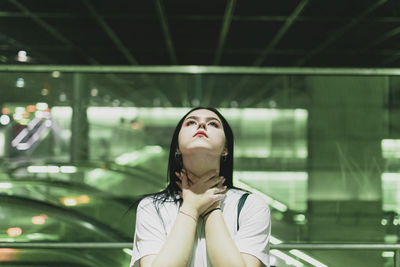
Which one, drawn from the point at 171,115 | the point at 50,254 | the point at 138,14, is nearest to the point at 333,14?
the point at 138,14

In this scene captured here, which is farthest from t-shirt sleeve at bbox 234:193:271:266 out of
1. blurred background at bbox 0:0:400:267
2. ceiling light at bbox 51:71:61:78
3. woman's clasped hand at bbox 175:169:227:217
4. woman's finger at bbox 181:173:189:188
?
ceiling light at bbox 51:71:61:78

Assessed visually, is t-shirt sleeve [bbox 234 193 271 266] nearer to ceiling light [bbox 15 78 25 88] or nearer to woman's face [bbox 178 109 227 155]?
woman's face [bbox 178 109 227 155]

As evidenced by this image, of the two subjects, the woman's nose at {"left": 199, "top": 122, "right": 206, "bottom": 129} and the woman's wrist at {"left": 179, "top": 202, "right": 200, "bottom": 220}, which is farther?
the woman's nose at {"left": 199, "top": 122, "right": 206, "bottom": 129}

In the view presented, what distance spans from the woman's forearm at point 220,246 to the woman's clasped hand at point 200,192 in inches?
2.1

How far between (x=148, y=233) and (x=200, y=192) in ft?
0.76

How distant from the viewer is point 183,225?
166cm

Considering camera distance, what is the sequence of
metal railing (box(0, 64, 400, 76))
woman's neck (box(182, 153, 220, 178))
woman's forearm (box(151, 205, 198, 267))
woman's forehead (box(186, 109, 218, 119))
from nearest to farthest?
woman's forearm (box(151, 205, 198, 267))
woman's neck (box(182, 153, 220, 178))
woman's forehead (box(186, 109, 218, 119))
metal railing (box(0, 64, 400, 76))

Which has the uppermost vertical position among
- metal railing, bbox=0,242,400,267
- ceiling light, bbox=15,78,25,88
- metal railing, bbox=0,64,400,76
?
metal railing, bbox=0,64,400,76

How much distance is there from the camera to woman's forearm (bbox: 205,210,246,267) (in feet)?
5.35

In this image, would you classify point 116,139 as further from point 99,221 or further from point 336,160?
point 336,160

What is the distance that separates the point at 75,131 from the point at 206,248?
3114 mm

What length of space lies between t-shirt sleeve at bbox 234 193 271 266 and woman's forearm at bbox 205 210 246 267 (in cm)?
6

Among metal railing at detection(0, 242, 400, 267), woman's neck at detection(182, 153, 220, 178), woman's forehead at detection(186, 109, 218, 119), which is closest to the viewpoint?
woman's neck at detection(182, 153, 220, 178)

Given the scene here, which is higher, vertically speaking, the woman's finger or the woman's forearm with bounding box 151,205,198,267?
the woman's finger
